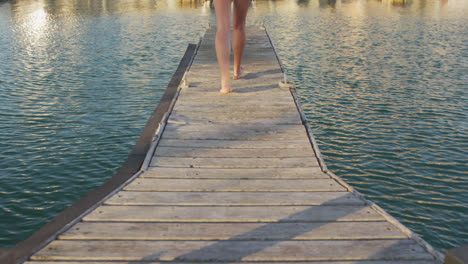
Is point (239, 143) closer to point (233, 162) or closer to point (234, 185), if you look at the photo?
point (233, 162)

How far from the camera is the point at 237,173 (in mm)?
4453

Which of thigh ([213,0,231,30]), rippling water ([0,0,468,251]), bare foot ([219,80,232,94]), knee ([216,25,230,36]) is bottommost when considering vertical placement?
rippling water ([0,0,468,251])

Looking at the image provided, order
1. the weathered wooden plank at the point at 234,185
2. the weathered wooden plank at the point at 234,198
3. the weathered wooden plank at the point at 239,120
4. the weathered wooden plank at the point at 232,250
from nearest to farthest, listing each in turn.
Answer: the weathered wooden plank at the point at 232,250, the weathered wooden plank at the point at 234,198, the weathered wooden plank at the point at 234,185, the weathered wooden plank at the point at 239,120

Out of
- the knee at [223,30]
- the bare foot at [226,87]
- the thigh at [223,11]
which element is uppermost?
the thigh at [223,11]

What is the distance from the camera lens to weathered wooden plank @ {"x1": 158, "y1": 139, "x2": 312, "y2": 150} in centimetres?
516

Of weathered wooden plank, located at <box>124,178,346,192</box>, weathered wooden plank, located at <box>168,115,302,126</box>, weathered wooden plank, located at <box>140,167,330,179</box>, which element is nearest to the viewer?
weathered wooden plank, located at <box>124,178,346,192</box>

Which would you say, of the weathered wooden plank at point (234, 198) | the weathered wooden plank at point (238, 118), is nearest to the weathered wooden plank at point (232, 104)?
the weathered wooden plank at point (238, 118)

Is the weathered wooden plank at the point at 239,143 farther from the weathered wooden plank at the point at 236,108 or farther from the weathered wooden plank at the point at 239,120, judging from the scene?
the weathered wooden plank at the point at 236,108

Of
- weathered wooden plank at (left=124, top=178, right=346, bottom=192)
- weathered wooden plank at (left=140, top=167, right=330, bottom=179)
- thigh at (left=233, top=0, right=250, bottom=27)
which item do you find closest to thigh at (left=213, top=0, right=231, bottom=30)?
thigh at (left=233, top=0, right=250, bottom=27)

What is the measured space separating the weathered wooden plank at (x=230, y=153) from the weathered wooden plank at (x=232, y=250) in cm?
184

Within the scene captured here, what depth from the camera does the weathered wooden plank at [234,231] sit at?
3217 millimetres

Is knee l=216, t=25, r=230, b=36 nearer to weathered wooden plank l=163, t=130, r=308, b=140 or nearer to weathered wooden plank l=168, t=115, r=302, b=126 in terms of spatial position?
weathered wooden plank l=168, t=115, r=302, b=126

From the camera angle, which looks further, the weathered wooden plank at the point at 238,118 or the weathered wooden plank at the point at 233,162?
the weathered wooden plank at the point at 238,118

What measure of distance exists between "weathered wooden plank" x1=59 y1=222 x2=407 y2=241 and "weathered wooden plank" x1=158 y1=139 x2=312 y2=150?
1.84 m
